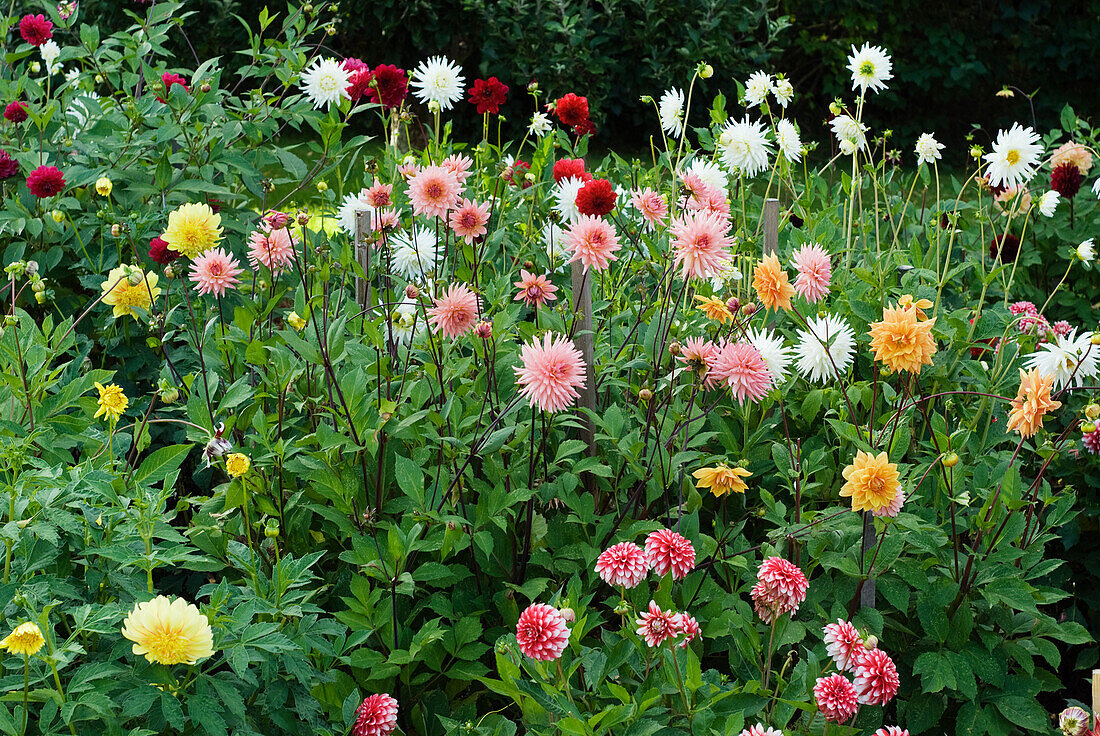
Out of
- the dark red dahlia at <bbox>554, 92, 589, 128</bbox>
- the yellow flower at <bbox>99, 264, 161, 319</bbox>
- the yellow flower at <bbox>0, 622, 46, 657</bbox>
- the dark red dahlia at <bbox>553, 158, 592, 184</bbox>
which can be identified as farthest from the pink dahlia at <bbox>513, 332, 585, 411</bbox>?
the dark red dahlia at <bbox>554, 92, 589, 128</bbox>

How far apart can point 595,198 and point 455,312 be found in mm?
324

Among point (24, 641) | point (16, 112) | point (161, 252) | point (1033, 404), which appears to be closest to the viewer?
point (24, 641)

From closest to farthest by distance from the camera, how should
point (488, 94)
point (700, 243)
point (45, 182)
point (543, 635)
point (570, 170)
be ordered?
point (543, 635), point (700, 243), point (45, 182), point (570, 170), point (488, 94)

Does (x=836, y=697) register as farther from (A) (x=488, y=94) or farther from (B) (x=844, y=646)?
(A) (x=488, y=94)

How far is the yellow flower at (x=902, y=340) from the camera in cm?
Answer: 144

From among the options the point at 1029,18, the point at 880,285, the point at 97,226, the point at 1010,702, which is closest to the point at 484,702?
the point at 1010,702

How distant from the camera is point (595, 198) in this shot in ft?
5.60

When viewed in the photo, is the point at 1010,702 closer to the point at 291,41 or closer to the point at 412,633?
the point at 412,633

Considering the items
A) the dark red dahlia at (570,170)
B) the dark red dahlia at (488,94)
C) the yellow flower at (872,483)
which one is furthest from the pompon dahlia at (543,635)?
the dark red dahlia at (488,94)

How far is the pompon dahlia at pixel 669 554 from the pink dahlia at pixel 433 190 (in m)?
0.66

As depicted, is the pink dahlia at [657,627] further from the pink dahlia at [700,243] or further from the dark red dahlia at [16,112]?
the dark red dahlia at [16,112]

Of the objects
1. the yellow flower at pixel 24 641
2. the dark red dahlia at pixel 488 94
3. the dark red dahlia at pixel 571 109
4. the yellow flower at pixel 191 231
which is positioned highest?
the dark red dahlia at pixel 488 94

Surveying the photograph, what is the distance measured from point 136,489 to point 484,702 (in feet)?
Result: 2.05

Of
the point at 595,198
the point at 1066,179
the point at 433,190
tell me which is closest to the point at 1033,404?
the point at 595,198
